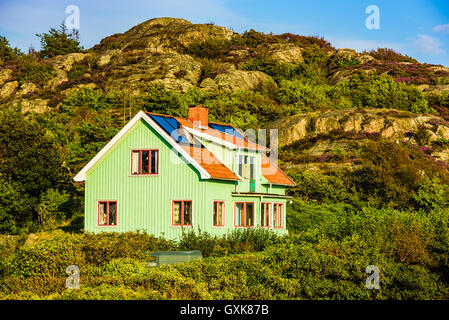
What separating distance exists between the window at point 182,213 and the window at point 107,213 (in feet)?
12.4

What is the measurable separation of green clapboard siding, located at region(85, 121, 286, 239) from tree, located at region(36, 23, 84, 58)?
264 feet

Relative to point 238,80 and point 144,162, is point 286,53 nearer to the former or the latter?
point 238,80

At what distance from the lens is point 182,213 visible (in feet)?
98.6

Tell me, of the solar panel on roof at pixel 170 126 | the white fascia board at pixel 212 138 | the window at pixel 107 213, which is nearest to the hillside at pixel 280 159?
the window at pixel 107 213

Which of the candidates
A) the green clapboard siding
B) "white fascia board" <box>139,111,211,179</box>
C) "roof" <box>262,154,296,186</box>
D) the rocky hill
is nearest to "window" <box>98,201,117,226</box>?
the green clapboard siding

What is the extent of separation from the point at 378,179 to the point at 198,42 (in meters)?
59.7

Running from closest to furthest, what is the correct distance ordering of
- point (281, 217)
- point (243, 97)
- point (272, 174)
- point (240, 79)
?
point (281, 217), point (272, 174), point (243, 97), point (240, 79)

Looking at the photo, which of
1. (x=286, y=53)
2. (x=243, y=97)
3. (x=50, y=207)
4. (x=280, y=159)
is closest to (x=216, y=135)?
(x=50, y=207)

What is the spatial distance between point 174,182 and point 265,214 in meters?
6.42

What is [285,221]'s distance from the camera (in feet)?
117

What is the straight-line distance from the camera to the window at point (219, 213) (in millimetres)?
30344

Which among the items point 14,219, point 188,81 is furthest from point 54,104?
point 14,219

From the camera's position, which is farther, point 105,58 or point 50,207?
point 105,58

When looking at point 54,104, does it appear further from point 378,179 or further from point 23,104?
point 378,179
